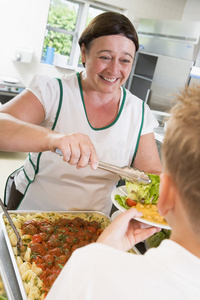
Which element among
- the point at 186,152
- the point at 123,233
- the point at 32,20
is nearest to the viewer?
the point at 186,152

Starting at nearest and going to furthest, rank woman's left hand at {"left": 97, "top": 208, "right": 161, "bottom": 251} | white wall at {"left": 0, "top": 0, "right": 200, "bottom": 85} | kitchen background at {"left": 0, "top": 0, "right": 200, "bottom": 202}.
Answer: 1. woman's left hand at {"left": 97, "top": 208, "right": 161, "bottom": 251}
2. kitchen background at {"left": 0, "top": 0, "right": 200, "bottom": 202}
3. white wall at {"left": 0, "top": 0, "right": 200, "bottom": 85}

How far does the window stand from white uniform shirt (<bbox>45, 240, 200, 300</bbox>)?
4.69m

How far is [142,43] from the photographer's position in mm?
4516

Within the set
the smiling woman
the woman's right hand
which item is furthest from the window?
the woman's right hand

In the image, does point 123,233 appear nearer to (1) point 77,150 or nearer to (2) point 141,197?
(1) point 77,150

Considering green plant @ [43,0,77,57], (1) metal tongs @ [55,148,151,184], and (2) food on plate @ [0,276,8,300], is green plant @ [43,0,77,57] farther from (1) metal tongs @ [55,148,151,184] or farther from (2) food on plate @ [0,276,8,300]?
(2) food on plate @ [0,276,8,300]

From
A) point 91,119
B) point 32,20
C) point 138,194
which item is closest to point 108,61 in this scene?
point 91,119

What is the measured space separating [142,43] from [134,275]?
4349 millimetres

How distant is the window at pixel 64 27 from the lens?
4898 millimetres

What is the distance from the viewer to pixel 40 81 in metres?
1.38

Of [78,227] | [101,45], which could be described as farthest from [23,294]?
[101,45]

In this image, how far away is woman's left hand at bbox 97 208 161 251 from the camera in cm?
77

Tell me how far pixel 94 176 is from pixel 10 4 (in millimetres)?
3928

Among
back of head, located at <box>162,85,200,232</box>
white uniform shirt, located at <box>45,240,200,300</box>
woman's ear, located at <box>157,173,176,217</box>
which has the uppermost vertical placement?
back of head, located at <box>162,85,200,232</box>
